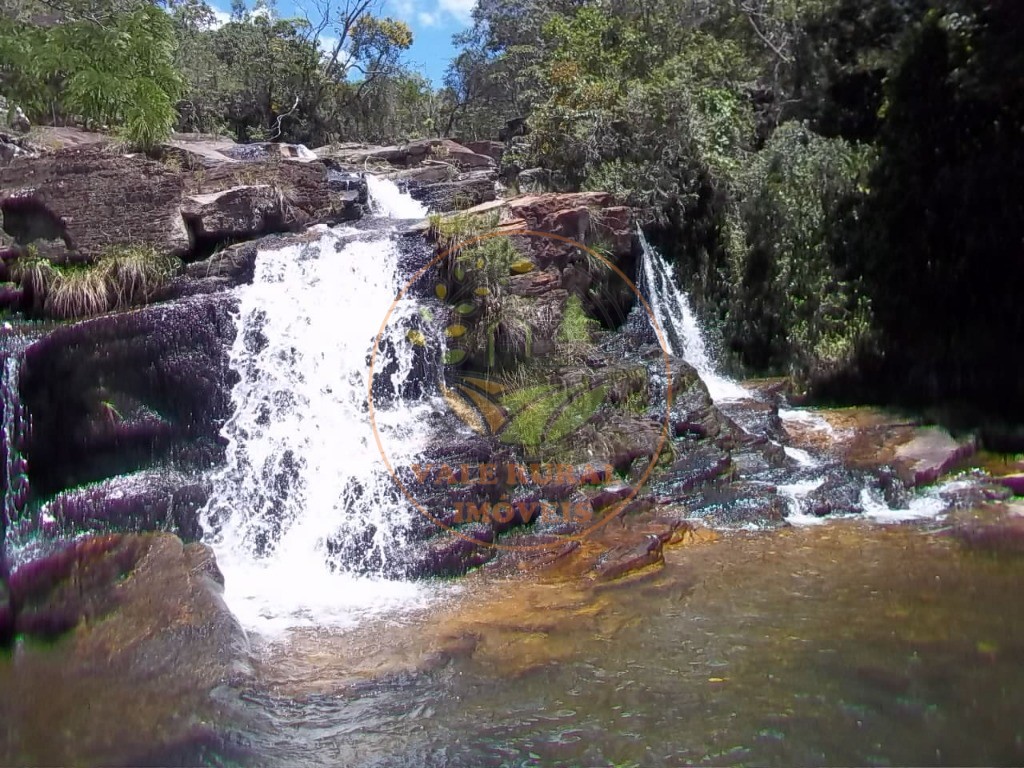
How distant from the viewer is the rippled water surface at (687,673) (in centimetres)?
458

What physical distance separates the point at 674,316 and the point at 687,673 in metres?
9.44

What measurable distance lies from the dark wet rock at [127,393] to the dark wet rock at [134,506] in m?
0.30

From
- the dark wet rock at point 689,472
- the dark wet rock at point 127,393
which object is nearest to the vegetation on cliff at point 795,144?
the dark wet rock at point 689,472

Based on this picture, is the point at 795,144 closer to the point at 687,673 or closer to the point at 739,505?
the point at 739,505

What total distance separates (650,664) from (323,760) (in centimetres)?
211

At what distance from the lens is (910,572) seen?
6.80m

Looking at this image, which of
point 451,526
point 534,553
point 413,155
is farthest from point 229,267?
point 413,155

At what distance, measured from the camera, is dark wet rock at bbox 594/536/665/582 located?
7152 mm

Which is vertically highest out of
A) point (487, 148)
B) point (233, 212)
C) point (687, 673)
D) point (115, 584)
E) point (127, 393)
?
point (487, 148)

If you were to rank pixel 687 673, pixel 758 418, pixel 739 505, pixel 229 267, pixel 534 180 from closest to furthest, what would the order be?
pixel 687 673
pixel 739 505
pixel 229 267
pixel 758 418
pixel 534 180

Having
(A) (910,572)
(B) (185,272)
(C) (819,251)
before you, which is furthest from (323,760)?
(C) (819,251)

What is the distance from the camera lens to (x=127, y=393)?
29.0ft

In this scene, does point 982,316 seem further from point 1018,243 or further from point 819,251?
point 819,251

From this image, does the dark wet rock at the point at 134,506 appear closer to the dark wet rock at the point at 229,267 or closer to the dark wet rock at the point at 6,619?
the dark wet rock at the point at 6,619
